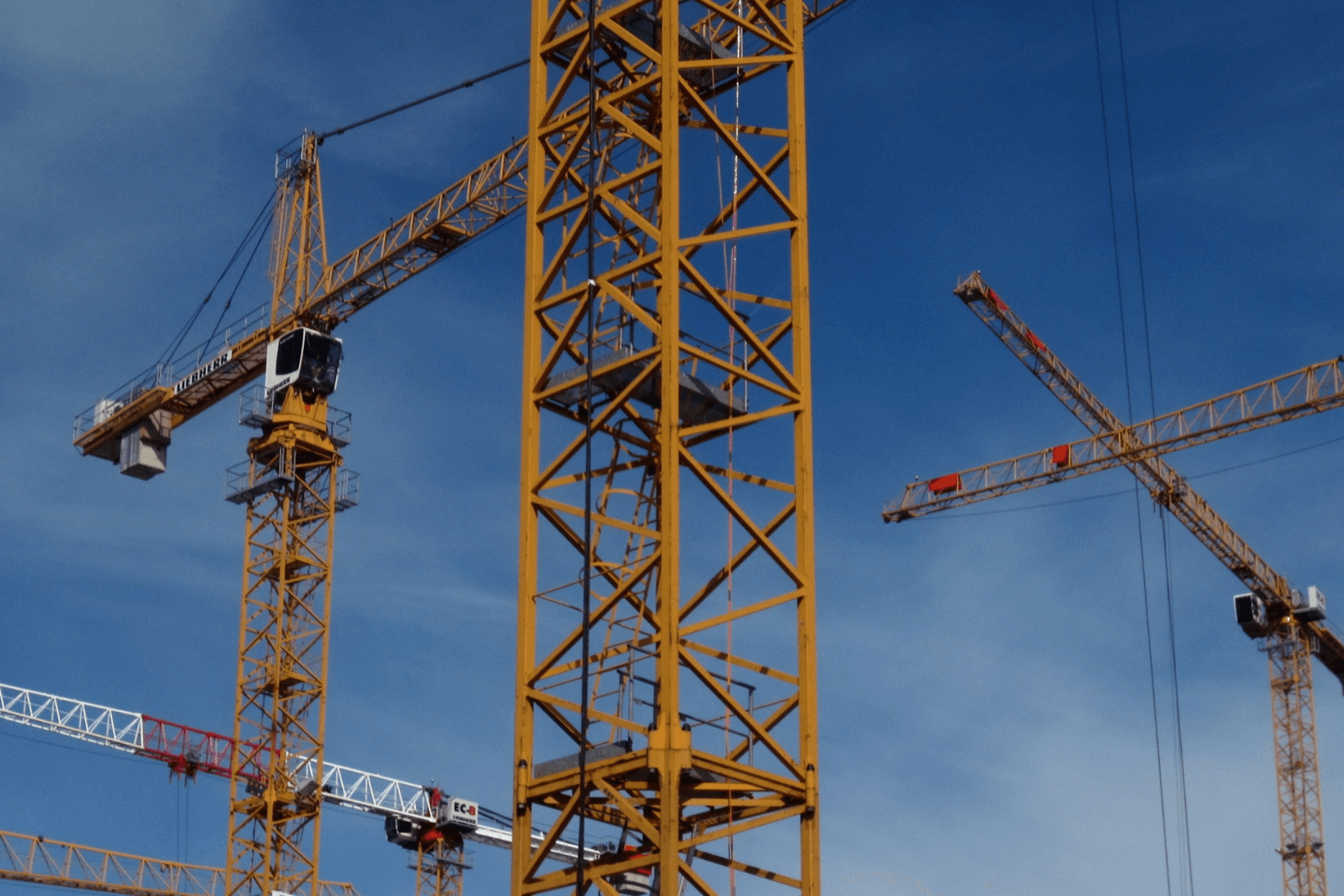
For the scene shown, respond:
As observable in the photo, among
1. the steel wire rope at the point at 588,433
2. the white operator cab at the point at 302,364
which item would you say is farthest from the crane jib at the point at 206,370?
the steel wire rope at the point at 588,433

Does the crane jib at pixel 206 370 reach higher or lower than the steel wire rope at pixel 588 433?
higher

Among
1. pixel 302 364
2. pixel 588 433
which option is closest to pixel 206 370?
pixel 302 364

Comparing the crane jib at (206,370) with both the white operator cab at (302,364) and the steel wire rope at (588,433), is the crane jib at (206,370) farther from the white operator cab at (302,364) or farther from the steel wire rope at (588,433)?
the steel wire rope at (588,433)

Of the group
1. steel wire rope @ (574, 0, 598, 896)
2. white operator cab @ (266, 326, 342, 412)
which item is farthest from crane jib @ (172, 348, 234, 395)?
steel wire rope @ (574, 0, 598, 896)

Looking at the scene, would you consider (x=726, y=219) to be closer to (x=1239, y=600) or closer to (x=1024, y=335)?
(x=1024, y=335)

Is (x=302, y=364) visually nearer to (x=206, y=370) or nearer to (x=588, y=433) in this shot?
(x=206, y=370)

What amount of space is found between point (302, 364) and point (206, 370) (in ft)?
23.5

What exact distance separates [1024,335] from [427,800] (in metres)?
33.4

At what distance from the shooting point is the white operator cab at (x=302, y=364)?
240 ft

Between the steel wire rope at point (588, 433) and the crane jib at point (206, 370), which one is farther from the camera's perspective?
the crane jib at point (206, 370)

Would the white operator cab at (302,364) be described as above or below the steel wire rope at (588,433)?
above

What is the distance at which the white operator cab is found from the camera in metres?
73.2

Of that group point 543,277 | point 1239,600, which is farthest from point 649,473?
point 1239,600

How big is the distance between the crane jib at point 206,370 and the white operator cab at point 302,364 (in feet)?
12.0
